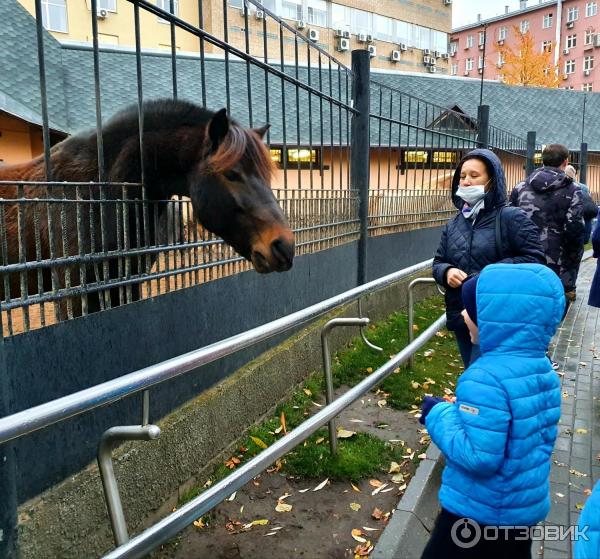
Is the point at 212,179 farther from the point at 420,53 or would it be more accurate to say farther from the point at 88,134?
the point at 420,53

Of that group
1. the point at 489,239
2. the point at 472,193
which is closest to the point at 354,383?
the point at 489,239

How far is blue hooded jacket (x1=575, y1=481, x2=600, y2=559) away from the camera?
1.20 metres

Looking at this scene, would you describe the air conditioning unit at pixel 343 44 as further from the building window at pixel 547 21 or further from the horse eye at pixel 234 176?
the horse eye at pixel 234 176

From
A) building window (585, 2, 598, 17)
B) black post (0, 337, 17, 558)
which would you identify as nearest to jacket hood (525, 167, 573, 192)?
black post (0, 337, 17, 558)

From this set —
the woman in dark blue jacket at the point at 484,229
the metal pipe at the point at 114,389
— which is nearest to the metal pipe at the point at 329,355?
the metal pipe at the point at 114,389

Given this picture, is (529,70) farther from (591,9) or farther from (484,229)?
(484,229)

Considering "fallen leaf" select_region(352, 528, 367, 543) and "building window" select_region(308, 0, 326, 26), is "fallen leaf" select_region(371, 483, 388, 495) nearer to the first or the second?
"fallen leaf" select_region(352, 528, 367, 543)

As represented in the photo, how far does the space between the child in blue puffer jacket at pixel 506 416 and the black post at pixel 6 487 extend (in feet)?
5.04

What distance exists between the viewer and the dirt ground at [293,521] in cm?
281

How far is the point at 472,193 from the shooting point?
346 centimetres

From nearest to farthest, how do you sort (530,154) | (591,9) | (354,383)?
(354,383) → (530,154) → (591,9)

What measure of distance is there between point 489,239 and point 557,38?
7493cm

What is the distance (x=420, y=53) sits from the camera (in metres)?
48.6

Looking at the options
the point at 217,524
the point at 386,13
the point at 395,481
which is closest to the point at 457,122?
the point at 395,481
